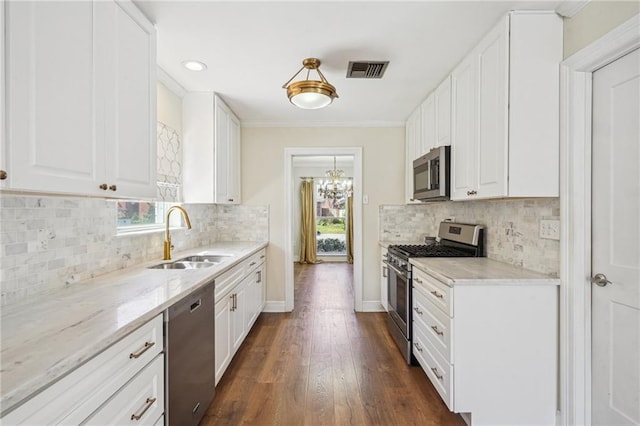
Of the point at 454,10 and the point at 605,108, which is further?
the point at 454,10

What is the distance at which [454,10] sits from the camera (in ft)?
5.62

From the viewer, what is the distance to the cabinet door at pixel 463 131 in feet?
6.93

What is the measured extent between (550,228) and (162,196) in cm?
285

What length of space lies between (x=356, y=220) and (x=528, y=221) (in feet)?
6.72

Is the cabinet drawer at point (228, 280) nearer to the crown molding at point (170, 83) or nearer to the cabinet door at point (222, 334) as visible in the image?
the cabinet door at point (222, 334)

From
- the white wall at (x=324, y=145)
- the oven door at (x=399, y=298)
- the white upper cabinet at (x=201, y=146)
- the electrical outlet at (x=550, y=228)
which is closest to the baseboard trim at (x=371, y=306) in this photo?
the white wall at (x=324, y=145)

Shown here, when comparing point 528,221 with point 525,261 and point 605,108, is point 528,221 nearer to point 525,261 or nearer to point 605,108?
point 525,261

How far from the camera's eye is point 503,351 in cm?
175

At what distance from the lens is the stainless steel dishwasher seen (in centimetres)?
142

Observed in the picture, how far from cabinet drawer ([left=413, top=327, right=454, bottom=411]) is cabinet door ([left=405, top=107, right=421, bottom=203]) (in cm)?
164

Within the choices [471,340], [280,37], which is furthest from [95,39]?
[471,340]

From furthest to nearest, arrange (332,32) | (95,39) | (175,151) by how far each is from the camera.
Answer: (175,151) → (332,32) → (95,39)

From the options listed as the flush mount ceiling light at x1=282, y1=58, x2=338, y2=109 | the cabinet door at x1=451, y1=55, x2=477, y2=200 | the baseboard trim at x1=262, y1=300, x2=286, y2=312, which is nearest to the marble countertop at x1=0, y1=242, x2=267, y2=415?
the flush mount ceiling light at x1=282, y1=58, x2=338, y2=109

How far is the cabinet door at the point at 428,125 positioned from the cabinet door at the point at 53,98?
99.2 inches
